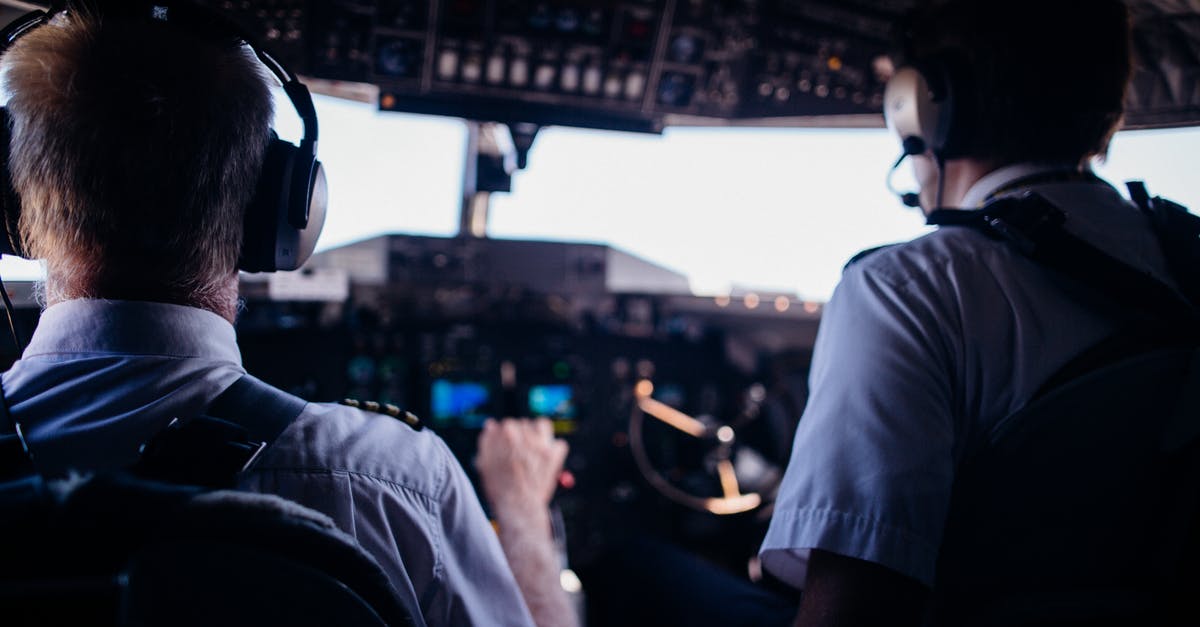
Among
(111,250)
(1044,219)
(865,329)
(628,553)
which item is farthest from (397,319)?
(1044,219)

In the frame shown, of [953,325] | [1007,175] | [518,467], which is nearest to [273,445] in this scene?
[953,325]

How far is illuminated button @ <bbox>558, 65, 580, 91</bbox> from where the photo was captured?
1586 millimetres

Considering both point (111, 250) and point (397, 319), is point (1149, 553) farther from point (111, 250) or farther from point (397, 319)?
point (397, 319)

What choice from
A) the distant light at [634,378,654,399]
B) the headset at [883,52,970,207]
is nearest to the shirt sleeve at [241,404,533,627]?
the headset at [883,52,970,207]

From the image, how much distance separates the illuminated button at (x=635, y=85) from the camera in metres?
1.63

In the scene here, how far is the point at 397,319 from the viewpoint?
5.69 feet

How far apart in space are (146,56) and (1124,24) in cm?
111

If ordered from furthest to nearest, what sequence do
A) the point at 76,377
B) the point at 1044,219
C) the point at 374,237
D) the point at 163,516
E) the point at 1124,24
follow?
1. the point at 374,237
2. the point at 1124,24
3. the point at 1044,219
4. the point at 76,377
5. the point at 163,516

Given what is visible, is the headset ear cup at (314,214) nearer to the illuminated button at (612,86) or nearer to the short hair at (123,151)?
the short hair at (123,151)

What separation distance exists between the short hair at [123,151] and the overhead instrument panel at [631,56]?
82 cm

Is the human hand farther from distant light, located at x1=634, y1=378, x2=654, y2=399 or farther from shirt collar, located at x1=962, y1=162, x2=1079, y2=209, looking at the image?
shirt collar, located at x1=962, y1=162, x2=1079, y2=209

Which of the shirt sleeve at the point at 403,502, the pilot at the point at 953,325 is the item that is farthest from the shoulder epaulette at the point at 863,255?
the shirt sleeve at the point at 403,502

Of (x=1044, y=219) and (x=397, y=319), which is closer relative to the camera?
(x=1044, y=219)

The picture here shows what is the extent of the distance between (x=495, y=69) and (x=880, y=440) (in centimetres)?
122
